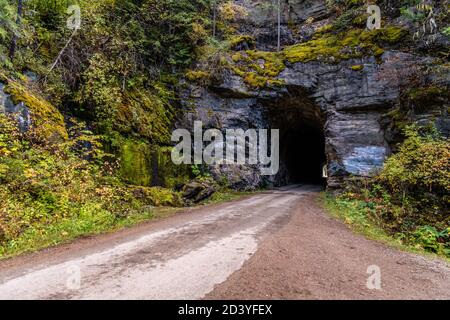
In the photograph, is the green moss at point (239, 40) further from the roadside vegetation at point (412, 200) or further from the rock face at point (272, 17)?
the roadside vegetation at point (412, 200)

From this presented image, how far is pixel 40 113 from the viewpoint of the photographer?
32.5 feet

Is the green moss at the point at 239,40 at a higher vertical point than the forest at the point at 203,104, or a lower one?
higher

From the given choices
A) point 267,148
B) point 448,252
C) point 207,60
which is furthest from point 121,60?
point 448,252

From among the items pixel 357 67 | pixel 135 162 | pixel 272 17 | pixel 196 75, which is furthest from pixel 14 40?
pixel 272 17

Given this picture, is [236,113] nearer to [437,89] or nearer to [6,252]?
[437,89]

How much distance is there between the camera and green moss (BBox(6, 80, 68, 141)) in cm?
934

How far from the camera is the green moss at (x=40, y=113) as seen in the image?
368 inches

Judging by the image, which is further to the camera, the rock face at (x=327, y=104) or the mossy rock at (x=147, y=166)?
the rock face at (x=327, y=104)

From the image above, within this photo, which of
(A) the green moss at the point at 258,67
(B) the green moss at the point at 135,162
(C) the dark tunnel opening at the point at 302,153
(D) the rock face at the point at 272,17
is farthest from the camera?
(C) the dark tunnel opening at the point at 302,153

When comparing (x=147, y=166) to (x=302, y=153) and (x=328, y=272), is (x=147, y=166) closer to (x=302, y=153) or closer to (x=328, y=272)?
(x=328, y=272)

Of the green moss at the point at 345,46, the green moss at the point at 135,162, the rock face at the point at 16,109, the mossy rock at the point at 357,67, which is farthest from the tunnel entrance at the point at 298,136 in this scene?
the rock face at the point at 16,109

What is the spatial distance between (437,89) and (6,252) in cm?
1867

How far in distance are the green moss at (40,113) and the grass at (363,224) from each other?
35.9 ft

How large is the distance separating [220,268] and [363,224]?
6.61 m
